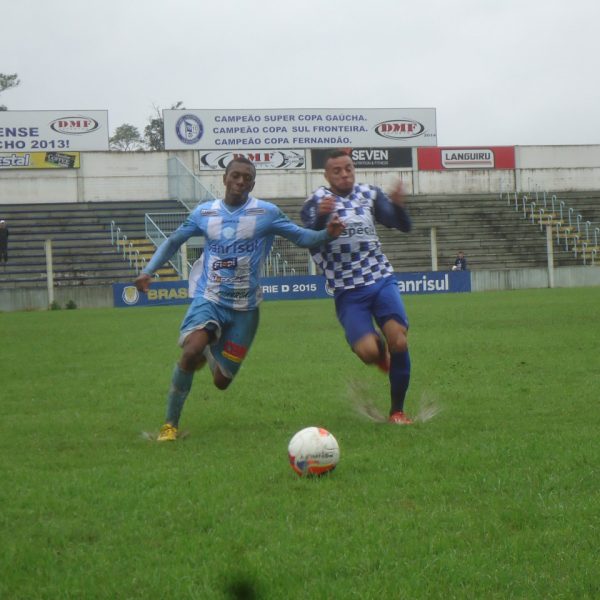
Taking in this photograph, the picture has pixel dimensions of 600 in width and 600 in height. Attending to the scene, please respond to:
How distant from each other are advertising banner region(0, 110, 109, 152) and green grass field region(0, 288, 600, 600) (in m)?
37.3

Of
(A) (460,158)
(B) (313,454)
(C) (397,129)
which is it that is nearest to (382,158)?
(C) (397,129)

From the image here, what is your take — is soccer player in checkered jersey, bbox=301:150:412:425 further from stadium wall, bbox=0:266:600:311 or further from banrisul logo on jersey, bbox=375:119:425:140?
banrisul logo on jersey, bbox=375:119:425:140

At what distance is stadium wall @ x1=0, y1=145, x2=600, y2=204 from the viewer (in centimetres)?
4594

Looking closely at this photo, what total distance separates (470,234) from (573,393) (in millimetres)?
37560

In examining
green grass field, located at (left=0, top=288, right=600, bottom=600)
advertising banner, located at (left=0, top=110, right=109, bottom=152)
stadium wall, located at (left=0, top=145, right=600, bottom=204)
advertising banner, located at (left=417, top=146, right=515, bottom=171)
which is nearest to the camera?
green grass field, located at (left=0, top=288, right=600, bottom=600)

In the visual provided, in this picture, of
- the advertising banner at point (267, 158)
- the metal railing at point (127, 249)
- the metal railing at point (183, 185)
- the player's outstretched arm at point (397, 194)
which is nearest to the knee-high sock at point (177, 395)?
the player's outstretched arm at point (397, 194)

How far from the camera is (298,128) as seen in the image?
164 feet

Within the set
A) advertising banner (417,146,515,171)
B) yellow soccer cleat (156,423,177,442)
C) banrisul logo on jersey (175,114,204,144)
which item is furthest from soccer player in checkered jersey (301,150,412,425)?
advertising banner (417,146,515,171)

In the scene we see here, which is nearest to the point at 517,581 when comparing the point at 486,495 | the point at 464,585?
the point at 464,585

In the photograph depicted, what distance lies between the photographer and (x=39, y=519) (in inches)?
191

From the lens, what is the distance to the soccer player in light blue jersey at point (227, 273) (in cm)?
760

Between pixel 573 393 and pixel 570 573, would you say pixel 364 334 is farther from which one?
pixel 570 573

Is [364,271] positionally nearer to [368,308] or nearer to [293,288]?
[368,308]

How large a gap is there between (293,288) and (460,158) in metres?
18.8
